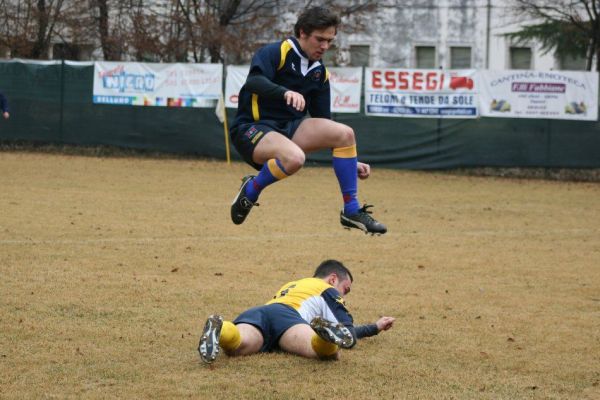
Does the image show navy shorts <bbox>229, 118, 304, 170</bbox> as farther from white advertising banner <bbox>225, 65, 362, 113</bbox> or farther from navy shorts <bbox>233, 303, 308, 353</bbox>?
white advertising banner <bbox>225, 65, 362, 113</bbox>

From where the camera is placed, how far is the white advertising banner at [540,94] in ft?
77.1

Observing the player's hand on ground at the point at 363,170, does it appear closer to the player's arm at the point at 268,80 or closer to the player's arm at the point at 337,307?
the player's arm at the point at 337,307

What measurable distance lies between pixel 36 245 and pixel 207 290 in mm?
3239

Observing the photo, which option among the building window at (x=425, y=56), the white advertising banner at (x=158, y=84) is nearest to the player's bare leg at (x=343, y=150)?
the white advertising banner at (x=158, y=84)

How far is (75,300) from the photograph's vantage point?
9.29m

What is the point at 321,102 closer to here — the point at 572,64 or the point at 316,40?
the point at 316,40

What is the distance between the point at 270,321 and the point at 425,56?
3294 cm

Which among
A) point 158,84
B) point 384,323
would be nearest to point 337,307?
point 384,323

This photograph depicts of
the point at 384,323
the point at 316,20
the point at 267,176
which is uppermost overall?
the point at 316,20

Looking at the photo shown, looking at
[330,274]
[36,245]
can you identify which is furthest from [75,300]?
[36,245]

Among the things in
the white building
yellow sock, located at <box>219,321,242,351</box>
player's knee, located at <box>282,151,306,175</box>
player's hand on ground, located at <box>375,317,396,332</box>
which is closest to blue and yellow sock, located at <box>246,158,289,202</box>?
player's knee, located at <box>282,151,306,175</box>

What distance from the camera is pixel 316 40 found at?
7.44m

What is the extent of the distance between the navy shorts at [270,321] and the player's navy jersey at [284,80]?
139cm

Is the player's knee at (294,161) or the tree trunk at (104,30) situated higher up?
the tree trunk at (104,30)
